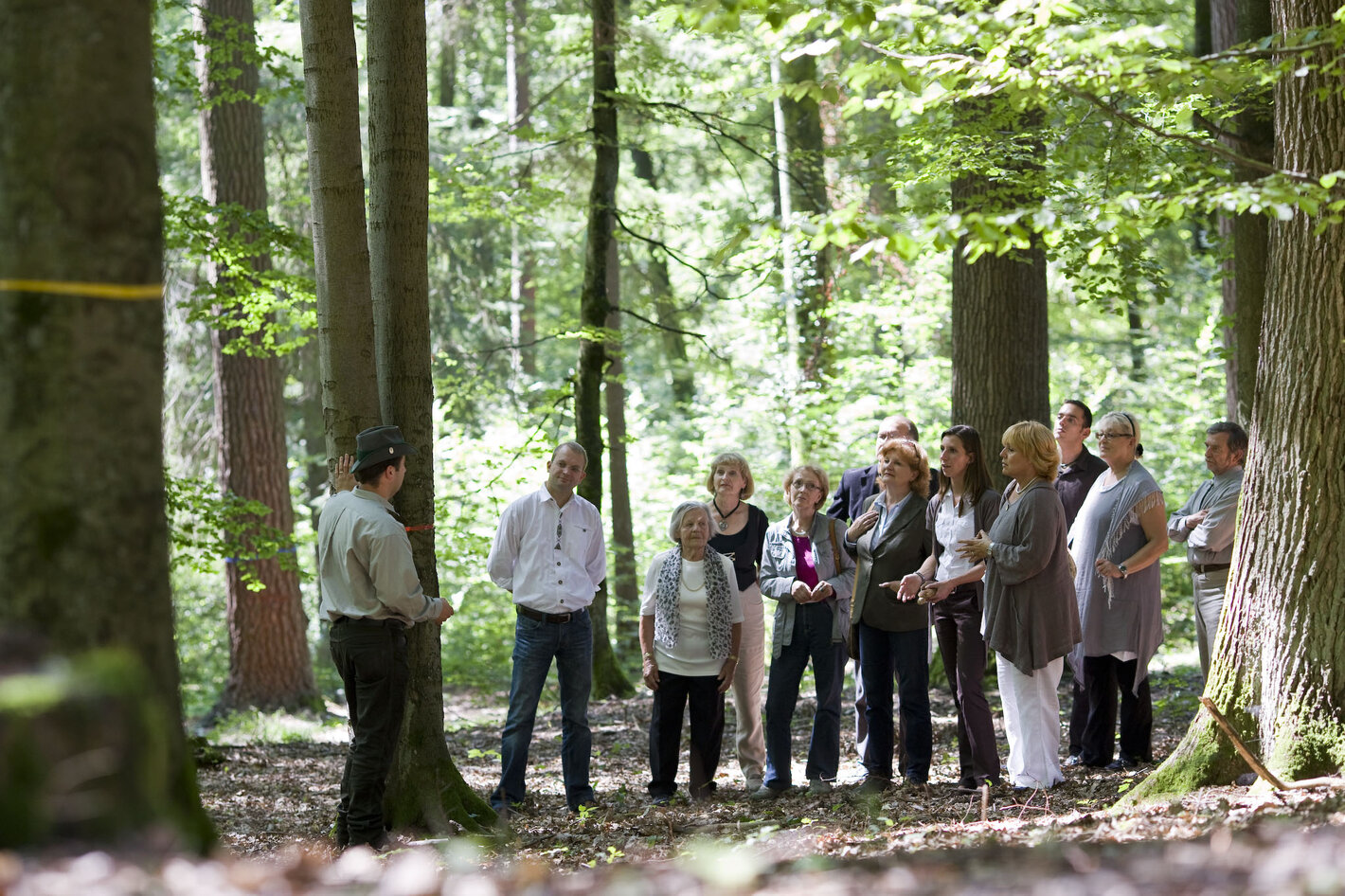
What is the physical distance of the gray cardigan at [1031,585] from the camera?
19.2 ft

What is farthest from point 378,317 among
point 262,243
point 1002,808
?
point 1002,808

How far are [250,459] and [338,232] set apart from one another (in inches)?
256

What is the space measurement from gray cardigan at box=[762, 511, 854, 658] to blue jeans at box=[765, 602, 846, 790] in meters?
0.05

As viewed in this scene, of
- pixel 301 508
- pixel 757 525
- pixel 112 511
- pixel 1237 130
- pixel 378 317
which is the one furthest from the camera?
pixel 301 508

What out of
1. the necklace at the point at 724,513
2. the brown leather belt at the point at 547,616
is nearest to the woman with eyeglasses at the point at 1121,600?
the necklace at the point at 724,513

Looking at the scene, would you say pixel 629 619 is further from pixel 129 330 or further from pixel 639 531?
pixel 129 330

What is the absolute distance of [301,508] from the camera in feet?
58.6

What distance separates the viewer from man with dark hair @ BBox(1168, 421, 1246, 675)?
665 cm

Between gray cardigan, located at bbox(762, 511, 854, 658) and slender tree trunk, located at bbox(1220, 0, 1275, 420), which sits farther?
slender tree trunk, located at bbox(1220, 0, 1275, 420)

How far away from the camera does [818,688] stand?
6738 mm

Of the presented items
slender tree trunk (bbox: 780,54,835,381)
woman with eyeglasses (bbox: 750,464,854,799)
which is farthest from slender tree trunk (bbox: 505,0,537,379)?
woman with eyeglasses (bbox: 750,464,854,799)

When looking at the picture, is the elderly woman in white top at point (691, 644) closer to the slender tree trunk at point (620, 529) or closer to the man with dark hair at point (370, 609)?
the man with dark hair at point (370, 609)

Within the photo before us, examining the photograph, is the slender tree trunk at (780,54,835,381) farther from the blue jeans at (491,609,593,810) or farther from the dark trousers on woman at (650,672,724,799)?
the blue jeans at (491,609,593,810)

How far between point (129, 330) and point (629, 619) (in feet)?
43.1
